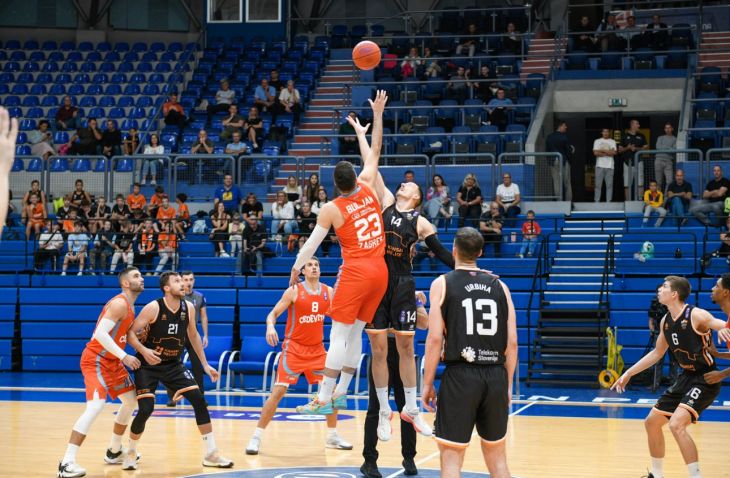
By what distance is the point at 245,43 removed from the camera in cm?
3047

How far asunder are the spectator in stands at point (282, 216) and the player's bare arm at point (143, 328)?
956 cm

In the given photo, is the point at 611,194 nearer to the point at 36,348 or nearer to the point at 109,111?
the point at 36,348

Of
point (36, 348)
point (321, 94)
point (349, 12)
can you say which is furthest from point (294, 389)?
point (349, 12)

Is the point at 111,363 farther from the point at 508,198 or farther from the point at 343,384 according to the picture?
the point at 508,198

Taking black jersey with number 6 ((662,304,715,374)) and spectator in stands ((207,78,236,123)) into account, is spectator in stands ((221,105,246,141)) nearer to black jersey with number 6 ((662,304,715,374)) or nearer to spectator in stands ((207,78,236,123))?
spectator in stands ((207,78,236,123))

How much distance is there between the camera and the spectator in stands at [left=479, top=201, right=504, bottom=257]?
19078mm

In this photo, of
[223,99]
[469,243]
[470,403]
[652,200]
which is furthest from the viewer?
[223,99]

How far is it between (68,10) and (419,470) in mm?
25917

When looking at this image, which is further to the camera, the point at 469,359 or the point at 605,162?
the point at 605,162

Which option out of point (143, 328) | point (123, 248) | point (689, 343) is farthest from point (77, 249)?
point (689, 343)

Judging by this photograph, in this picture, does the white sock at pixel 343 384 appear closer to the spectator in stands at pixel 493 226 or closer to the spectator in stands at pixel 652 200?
the spectator in stands at pixel 493 226

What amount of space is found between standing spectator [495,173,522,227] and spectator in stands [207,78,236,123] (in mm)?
9016

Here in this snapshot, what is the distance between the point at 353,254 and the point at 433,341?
1.97m

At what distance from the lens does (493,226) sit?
19.3 metres
